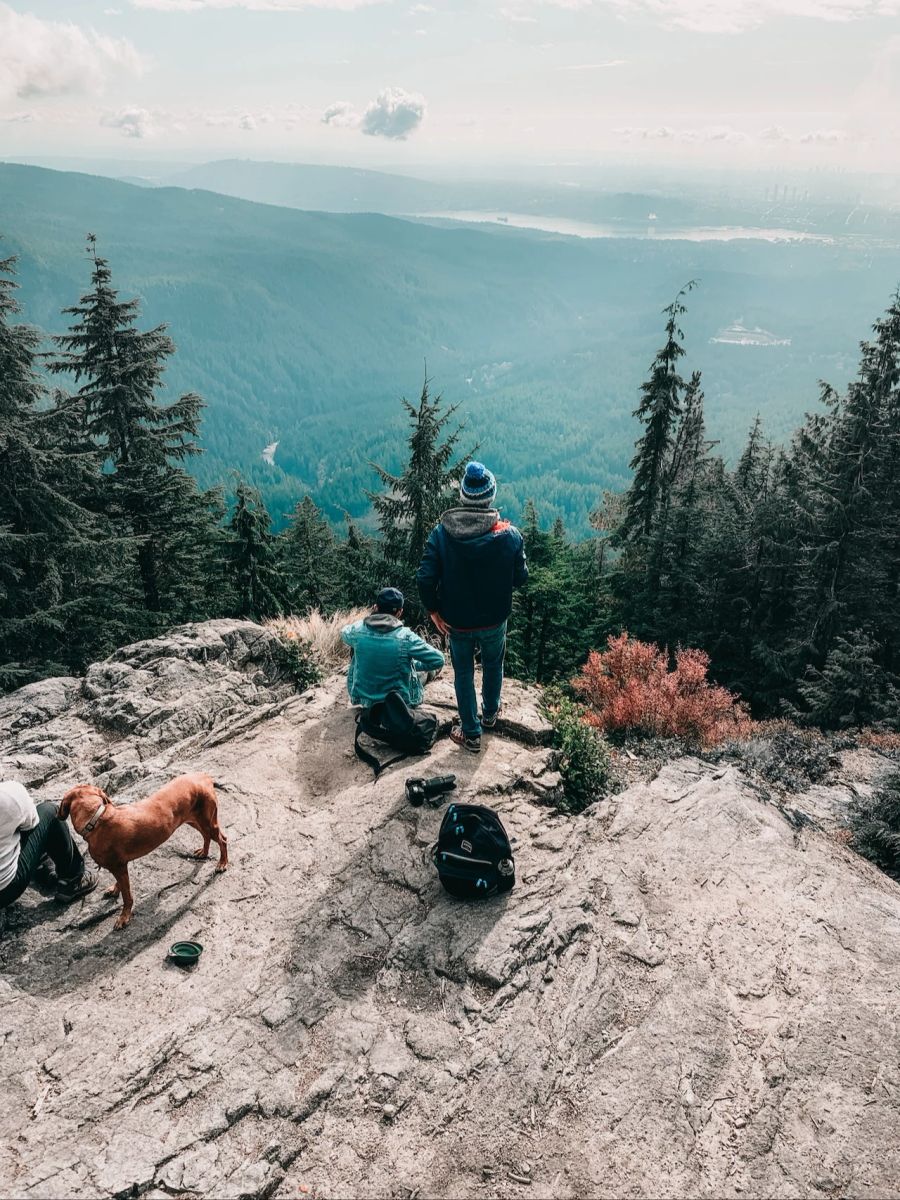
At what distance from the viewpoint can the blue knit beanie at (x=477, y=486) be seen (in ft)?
22.4

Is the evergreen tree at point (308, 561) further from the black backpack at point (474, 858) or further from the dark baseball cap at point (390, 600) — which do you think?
the black backpack at point (474, 858)

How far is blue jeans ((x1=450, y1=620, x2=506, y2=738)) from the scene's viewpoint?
7.51m

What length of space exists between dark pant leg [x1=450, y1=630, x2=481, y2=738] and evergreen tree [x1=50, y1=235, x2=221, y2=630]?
13.4 metres

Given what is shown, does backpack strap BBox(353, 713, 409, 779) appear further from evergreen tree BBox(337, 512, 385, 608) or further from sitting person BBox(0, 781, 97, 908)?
evergreen tree BBox(337, 512, 385, 608)

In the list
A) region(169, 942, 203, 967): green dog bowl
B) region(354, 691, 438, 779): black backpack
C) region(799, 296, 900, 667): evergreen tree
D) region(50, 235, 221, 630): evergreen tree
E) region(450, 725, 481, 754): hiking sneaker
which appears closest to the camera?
region(169, 942, 203, 967): green dog bowl

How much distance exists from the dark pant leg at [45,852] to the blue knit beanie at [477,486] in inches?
206

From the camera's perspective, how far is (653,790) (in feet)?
26.5

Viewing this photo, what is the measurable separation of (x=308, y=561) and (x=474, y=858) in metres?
30.1

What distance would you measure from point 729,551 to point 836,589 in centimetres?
564

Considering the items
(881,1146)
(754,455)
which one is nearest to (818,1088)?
(881,1146)

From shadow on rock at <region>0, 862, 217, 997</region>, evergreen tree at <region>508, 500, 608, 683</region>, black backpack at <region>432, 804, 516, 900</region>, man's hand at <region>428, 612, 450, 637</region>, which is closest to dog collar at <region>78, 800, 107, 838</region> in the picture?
shadow on rock at <region>0, 862, 217, 997</region>

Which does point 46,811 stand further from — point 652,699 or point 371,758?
point 652,699

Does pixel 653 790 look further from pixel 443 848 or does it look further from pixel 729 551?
pixel 729 551

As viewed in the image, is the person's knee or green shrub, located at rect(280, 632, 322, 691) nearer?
the person's knee
